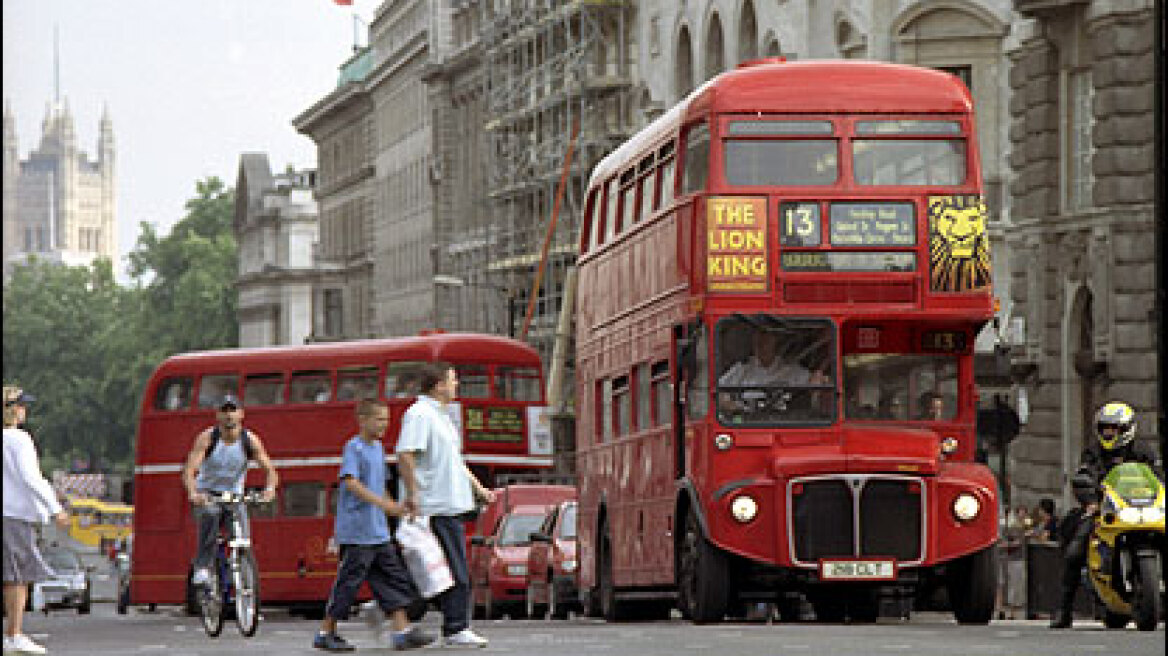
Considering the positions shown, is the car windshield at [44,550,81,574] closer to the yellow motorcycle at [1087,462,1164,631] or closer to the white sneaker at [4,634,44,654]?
the yellow motorcycle at [1087,462,1164,631]

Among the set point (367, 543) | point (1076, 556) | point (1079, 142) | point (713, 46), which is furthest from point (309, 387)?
point (713, 46)

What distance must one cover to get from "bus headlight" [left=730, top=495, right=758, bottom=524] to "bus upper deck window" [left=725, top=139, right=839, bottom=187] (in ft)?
7.78

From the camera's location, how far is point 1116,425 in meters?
21.1

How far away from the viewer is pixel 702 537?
22703mm

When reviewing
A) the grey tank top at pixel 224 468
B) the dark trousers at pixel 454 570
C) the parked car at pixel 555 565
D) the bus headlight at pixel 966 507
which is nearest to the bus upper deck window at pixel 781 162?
the bus headlight at pixel 966 507

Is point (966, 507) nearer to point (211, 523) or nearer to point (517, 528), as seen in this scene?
point (211, 523)

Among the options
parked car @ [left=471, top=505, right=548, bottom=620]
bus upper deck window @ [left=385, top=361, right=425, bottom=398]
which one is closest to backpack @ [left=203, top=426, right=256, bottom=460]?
parked car @ [left=471, top=505, right=548, bottom=620]

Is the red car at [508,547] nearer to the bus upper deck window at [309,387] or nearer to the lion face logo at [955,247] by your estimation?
the bus upper deck window at [309,387]

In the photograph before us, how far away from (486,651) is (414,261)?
90.0 m

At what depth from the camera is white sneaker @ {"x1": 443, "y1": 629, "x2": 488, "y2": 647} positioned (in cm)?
1839

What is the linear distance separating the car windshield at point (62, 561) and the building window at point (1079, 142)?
29.1 metres

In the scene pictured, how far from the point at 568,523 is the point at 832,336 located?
11.0 m

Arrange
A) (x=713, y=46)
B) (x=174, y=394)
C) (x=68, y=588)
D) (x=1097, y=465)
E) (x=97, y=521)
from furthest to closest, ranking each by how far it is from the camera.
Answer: (x=97, y=521) → (x=68, y=588) → (x=713, y=46) → (x=174, y=394) → (x=1097, y=465)

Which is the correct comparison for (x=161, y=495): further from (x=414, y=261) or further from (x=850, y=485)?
(x=414, y=261)
